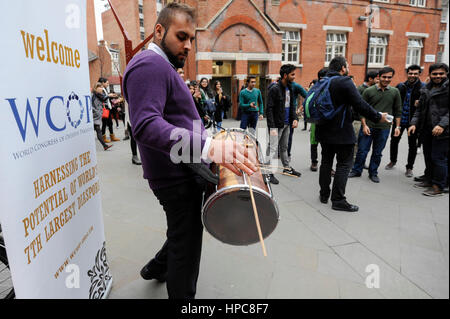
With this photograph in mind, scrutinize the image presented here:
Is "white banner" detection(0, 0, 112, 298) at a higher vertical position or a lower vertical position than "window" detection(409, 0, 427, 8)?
lower

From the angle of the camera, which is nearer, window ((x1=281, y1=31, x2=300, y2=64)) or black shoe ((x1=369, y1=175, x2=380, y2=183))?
black shoe ((x1=369, y1=175, x2=380, y2=183))

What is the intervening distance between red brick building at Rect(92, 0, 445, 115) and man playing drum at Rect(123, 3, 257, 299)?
13.1 metres

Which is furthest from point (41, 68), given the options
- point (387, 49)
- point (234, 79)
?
point (387, 49)

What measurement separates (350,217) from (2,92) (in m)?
3.61

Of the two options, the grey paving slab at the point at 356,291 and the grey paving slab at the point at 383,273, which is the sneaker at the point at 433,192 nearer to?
the grey paving slab at the point at 383,273

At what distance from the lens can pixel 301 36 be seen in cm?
1616

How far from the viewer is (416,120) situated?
185 inches

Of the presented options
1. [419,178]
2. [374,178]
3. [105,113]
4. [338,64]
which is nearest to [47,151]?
[338,64]

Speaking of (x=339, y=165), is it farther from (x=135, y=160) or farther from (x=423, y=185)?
(x=135, y=160)

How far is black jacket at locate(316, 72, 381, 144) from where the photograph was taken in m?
3.41

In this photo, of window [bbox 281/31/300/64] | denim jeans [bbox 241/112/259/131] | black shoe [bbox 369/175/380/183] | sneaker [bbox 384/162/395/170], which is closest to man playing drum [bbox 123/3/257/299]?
black shoe [bbox 369/175/380/183]

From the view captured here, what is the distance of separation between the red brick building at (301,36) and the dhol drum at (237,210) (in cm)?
1359

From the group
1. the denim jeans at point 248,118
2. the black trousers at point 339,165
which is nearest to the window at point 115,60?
the denim jeans at point 248,118

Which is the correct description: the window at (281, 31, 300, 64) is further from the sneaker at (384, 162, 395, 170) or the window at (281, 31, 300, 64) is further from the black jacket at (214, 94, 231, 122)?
the sneaker at (384, 162, 395, 170)
